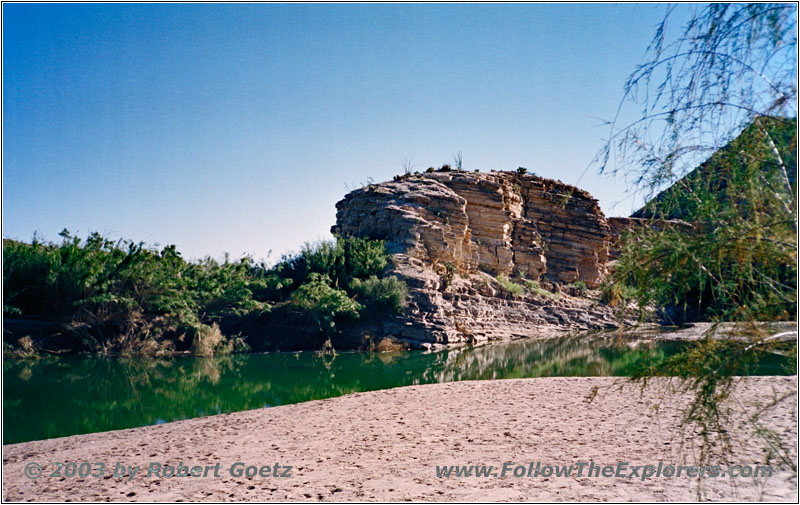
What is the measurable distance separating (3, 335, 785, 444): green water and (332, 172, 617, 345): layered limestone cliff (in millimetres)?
3223

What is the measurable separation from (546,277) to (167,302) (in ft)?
65.2

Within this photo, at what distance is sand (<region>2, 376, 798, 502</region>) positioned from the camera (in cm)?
461

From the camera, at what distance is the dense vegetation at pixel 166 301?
16.7m

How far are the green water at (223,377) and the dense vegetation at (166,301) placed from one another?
1312 mm

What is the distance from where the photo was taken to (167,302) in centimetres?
1720

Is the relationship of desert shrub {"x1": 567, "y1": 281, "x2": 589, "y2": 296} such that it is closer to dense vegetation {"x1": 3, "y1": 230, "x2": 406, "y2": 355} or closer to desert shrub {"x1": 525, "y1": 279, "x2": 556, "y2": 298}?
desert shrub {"x1": 525, "y1": 279, "x2": 556, "y2": 298}

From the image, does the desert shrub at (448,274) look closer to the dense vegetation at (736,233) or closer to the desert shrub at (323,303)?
the desert shrub at (323,303)


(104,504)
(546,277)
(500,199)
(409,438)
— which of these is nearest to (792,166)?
(409,438)

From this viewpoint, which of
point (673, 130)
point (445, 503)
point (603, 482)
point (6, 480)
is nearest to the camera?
point (673, 130)

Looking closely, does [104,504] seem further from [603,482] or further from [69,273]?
[69,273]

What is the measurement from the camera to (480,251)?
27672 millimetres

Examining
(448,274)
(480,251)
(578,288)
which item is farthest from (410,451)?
(578,288)

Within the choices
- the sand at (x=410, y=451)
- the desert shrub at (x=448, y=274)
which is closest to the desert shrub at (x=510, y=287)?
the desert shrub at (x=448, y=274)

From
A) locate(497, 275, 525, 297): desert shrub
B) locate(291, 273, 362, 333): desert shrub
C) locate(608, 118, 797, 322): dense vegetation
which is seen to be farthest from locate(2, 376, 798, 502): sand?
locate(497, 275, 525, 297): desert shrub
